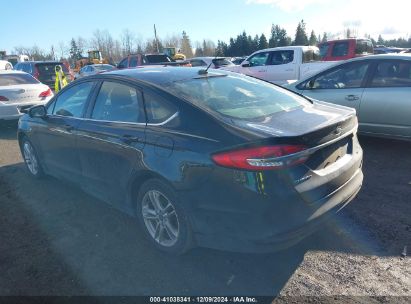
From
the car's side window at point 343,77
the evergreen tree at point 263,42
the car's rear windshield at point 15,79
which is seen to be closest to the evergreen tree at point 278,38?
the evergreen tree at point 263,42

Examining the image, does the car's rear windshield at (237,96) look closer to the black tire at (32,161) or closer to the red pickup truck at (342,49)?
the black tire at (32,161)

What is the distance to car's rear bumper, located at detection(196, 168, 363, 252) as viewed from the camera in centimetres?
249

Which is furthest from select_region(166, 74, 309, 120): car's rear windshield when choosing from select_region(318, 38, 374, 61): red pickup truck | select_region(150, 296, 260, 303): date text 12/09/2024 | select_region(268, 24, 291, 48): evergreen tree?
select_region(268, 24, 291, 48): evergreen tree

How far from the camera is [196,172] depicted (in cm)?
265

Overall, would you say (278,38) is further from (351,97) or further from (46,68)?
(351,97)

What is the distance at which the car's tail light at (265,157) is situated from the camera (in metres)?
2.40

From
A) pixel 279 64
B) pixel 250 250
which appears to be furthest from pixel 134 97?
pixel 279 64

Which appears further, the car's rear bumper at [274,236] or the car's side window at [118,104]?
the car's side window at [118,104]

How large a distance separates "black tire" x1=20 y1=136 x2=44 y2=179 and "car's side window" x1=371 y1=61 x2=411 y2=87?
512 centimetres

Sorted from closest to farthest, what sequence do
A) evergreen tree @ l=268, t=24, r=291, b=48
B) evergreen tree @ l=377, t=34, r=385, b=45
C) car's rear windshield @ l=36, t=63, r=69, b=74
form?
1. car's rear windshield @ l=36, t=63, r=69, b=74
2. evergreen tree @ l=268, t=24, r=291, b=48
3. evergreen tree @ l=377, t=34, r=385, b=45

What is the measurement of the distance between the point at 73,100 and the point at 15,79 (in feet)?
21.3

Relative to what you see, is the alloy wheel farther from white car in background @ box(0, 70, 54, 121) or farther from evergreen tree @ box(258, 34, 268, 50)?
evergreen tree @ box(258, 34, 268, 50)

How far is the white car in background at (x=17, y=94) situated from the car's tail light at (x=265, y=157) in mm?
7900

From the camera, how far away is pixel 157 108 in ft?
10.2
